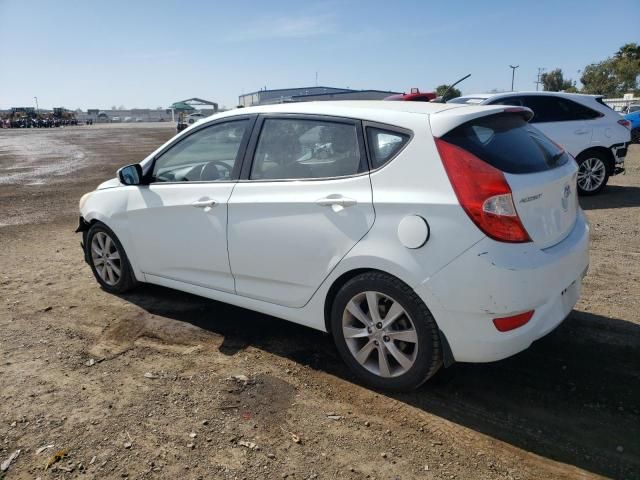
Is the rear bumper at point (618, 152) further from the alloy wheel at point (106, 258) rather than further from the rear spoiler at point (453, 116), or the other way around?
the alloy wheel at point (106, 258)

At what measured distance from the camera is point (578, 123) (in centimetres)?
916

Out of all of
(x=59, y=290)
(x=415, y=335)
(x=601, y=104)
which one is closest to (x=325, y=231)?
(x=415, y=335)

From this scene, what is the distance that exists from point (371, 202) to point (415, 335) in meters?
0.82

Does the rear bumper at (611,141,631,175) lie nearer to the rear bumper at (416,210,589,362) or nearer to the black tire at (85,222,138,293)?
the rear bumper at (416,210,589,362)

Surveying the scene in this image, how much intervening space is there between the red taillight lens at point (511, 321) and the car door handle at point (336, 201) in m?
1.06

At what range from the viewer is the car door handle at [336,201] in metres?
3.15

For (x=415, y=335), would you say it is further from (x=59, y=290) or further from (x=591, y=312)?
(x=59, y=290)

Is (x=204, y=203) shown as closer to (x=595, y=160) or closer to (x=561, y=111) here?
(x=561, y=111)

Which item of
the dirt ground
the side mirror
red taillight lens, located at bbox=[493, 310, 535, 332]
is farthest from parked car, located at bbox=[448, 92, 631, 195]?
red taillight lens, located at bbox=[493, 310, 535, 332]

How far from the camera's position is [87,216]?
5.01 metres

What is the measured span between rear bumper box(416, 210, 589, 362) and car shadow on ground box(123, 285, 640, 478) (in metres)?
0.41

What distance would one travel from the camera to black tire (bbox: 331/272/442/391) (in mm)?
2967

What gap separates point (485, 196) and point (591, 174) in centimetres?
788

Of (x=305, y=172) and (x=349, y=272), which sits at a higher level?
(x=305, y=172)
